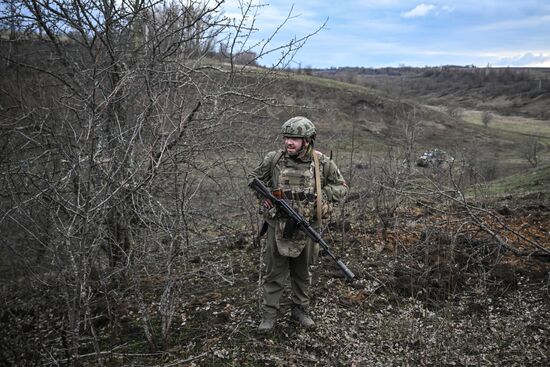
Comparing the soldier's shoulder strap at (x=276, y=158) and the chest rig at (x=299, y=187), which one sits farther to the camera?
the soldier's shoulder strap at (x=276, y=158)

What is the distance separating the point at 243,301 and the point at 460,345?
6.30 ft

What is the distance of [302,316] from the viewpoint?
3734mm

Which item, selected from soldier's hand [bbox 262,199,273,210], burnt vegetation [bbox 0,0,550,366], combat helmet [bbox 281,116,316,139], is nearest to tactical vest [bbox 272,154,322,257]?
soldier's hand [bbox 262,199,273,210]

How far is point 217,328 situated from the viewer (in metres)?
3.67

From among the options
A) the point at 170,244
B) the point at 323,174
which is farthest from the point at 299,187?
the point at 170,244

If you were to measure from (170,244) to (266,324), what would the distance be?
3.75 feet

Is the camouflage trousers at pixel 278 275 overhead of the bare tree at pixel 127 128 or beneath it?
beneath

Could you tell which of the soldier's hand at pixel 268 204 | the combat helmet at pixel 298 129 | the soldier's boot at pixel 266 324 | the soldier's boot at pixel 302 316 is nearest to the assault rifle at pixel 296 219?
the soldier's hand at pixel 268 204

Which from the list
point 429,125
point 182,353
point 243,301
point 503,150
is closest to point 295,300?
point 243,301

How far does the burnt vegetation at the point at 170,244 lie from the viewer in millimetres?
2996

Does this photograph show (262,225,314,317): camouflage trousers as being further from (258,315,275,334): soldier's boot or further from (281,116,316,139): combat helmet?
(281,116,316,139): combat helmet

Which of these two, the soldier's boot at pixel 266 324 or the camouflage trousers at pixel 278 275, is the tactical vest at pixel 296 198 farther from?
the soldier's boot at pixel 266 324

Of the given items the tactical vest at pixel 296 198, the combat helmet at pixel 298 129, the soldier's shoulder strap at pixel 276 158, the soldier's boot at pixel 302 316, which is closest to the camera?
the combat helmet at pixel 298 129

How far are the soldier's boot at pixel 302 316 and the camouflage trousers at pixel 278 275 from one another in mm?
62
